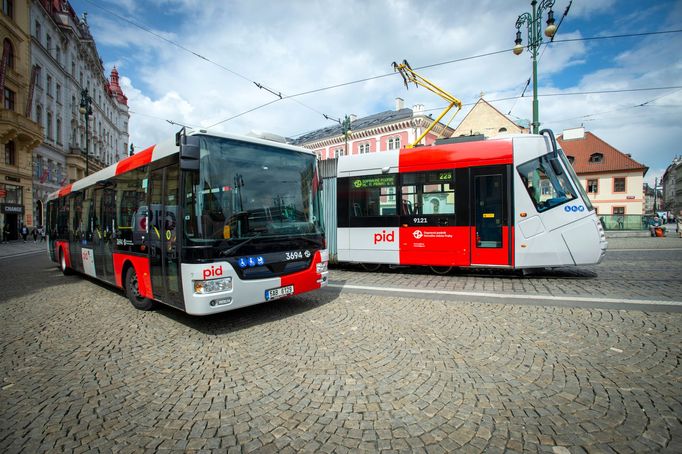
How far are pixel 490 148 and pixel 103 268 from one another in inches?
350

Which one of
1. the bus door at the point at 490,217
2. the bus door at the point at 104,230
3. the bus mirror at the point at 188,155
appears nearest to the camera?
the bus mirror at the point at 188,155

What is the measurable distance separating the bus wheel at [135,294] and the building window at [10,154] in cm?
3343

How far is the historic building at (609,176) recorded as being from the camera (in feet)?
132

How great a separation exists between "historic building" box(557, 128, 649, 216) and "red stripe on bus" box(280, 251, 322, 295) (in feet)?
145

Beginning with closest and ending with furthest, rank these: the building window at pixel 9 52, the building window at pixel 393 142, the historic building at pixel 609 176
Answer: the building window at pixel 9 52 < the historic building at pixel 609 176 < the building window at pixel 393 142

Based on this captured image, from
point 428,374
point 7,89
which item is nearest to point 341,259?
point 428,374

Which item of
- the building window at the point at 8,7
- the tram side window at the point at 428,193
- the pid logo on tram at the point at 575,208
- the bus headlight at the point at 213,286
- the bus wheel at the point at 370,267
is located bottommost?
the bus wheel at the point at 370,267

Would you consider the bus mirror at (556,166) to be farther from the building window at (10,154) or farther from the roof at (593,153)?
the roof at (593,153)

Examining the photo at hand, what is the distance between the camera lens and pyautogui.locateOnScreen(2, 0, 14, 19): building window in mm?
28014

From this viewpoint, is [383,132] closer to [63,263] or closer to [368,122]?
[368,122]

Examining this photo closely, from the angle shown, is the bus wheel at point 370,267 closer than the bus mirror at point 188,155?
No

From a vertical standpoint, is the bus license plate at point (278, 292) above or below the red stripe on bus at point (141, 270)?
below

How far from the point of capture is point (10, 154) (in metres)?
29.1

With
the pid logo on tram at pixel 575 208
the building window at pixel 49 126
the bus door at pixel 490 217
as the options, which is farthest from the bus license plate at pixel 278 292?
the building window at pixel 49 126
